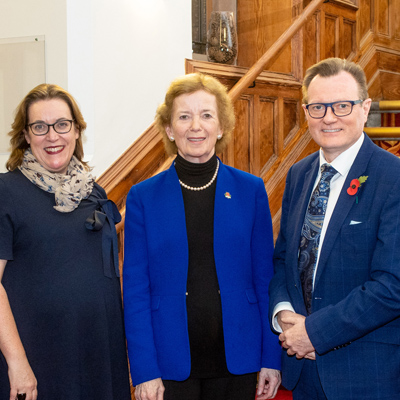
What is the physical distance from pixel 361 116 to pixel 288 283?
0.62 m

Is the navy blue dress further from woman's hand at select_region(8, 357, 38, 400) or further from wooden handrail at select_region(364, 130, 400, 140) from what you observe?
wooden handrail at select_region(364, 130, 400, 140)

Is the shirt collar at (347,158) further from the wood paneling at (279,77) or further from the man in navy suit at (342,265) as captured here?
the wood paneling at (279,77)

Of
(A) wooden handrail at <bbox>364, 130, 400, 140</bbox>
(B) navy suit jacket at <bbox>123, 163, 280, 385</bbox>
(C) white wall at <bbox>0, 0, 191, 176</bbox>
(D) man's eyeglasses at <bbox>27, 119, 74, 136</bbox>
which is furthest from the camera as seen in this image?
(A) wooden handrail at <bbox>364, 130, 400, 140</bbox>

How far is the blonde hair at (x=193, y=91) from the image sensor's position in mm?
2107

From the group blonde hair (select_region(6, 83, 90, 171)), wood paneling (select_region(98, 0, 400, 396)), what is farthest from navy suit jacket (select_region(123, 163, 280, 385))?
wood paneling (select_region(98, 0, 400, 396))

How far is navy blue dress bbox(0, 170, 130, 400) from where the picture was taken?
6.31 ft

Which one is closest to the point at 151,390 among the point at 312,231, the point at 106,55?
the point at 312,231

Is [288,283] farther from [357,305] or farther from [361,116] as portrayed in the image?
[361,116]

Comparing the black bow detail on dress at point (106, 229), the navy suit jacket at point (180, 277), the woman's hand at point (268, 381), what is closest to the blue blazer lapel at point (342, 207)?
the navy suit jacket at point (180, 277)

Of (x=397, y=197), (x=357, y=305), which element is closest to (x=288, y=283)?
(x=357, y=305)

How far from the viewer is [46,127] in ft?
6.88

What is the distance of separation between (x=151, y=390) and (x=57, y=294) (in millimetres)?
467

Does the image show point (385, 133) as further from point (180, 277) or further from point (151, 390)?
point (151, 390)

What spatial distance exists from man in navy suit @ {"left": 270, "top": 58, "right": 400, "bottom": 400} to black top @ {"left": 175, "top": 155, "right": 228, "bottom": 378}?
0.21 m
